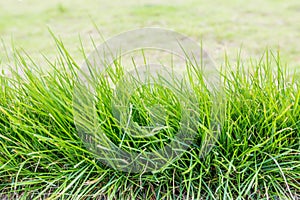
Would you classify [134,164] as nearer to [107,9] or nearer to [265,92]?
[265,92]

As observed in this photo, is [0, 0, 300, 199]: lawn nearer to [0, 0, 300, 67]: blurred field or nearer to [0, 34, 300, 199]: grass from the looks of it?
[0, 34, 300, 199]: grass

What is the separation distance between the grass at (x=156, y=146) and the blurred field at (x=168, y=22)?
5.03ft

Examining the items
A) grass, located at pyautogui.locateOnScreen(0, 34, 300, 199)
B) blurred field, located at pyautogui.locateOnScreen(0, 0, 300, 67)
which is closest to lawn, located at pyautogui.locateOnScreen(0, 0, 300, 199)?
grass, located at pyautogui.locateOnScreen(0, 34, 300, 199)

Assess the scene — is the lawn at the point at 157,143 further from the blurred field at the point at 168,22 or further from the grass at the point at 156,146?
the blurred field at the point at 168,22

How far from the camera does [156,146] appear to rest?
1.57m

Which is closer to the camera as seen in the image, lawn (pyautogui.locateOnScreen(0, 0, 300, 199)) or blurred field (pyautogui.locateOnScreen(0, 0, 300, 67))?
lawn (pyautogui.locateOnScreen(0, 0, 300, 199))

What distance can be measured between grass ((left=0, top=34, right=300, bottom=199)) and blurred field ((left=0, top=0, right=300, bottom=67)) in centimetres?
153

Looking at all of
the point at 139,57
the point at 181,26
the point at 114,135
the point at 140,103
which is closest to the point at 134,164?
the point at 114,135

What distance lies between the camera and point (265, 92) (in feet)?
5.54

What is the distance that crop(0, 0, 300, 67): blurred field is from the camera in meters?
3.49

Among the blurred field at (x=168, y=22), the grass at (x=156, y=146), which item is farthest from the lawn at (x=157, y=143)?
the blurred field at (x=168, y=22)

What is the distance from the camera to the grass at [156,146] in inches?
59.8

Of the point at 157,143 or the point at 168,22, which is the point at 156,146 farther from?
the point at 168,22

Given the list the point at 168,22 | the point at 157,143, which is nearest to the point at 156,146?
the point at 157,143
